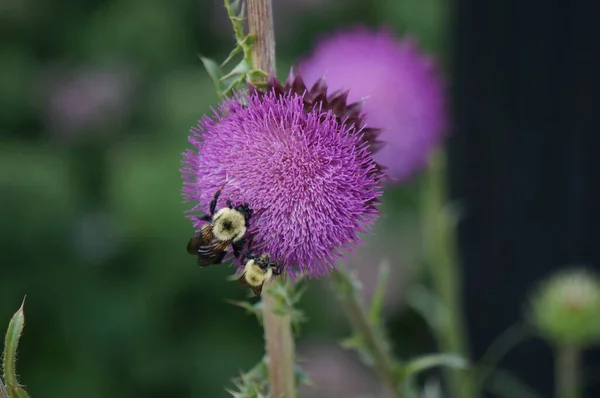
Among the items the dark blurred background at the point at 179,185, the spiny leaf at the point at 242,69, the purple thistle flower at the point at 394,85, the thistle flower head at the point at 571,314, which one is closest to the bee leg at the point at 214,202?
the spiny leaf at the point at 242,69

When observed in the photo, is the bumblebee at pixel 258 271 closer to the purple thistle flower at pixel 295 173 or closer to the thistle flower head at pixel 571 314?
the purple thistle flower at pixel 295 173

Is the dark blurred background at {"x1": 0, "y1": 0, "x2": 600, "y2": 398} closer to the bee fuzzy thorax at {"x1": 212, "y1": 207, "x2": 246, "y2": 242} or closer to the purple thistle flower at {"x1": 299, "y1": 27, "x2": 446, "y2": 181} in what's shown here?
the purple thistle flower at {"x1": 299, "y1": 27, "x2": 446, "y2": 181}

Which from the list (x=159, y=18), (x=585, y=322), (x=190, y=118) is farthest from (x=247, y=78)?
(x=159, y=18)

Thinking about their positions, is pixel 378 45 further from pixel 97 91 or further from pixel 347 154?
pixel 97 91

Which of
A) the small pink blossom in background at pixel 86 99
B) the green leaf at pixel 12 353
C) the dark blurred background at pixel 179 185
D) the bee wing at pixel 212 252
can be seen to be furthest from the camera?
the small pink blossom in background at pixel 86 99

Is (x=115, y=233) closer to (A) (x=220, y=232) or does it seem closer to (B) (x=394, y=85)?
(B) (x=394, y=85)

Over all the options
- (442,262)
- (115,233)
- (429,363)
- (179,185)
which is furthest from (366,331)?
(115,233)

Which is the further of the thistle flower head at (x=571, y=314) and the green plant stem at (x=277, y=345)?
the thistle flower head at (x=571, y=314)
